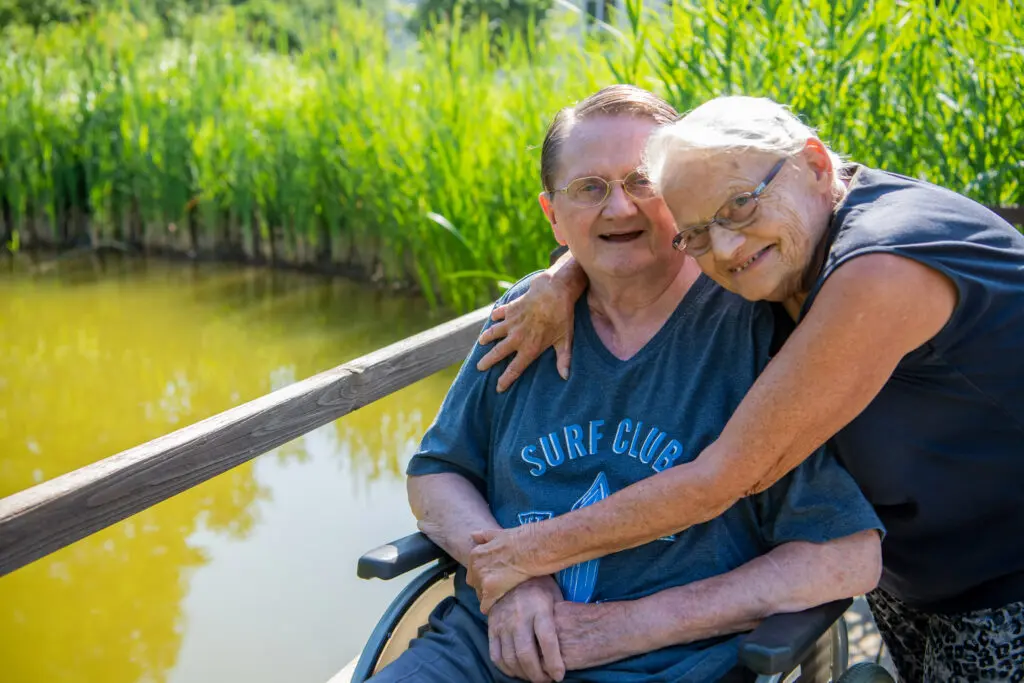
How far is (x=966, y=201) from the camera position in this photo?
4.59 ft

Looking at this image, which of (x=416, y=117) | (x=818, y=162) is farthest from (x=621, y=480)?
(x=416, y=117)

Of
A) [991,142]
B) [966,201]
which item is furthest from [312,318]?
[966,201]

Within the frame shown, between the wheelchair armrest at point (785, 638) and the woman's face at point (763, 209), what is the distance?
1.45ft

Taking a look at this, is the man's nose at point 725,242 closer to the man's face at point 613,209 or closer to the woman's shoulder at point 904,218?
the woman's shoulder at point 904,218

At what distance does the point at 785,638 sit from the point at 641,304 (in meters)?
0.60

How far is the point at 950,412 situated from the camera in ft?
4.50

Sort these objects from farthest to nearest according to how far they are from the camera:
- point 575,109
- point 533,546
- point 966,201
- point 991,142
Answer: point 991,142 → point 575,109 → point 533,546 → point 966,201

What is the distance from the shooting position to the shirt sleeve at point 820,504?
57.6 inches

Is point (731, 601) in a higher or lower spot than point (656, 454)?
lower

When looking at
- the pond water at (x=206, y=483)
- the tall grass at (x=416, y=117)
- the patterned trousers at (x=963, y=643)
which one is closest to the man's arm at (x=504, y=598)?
the patterned trousers at (x=963, y=643)

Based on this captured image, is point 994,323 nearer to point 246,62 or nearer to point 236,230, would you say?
point 236,230

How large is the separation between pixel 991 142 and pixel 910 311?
6.86 feet

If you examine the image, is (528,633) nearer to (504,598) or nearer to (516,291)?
(504,598)

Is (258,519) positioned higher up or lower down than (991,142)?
lower down
